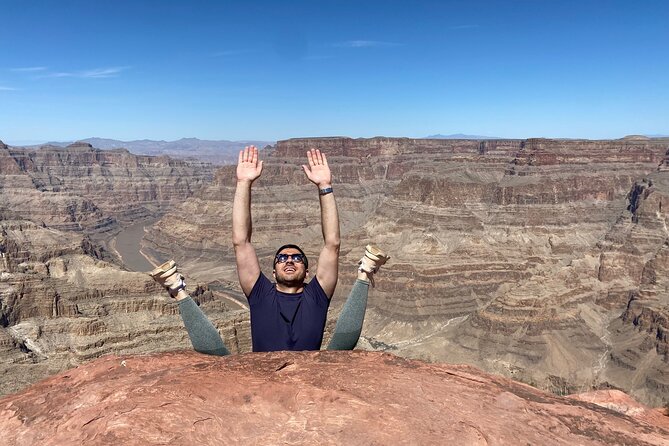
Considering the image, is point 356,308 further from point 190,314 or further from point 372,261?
point 190,314

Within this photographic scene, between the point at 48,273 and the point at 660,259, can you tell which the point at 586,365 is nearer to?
the point at 660,259

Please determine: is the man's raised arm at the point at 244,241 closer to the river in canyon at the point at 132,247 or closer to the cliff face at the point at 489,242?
the cliff face at the point at 489,242

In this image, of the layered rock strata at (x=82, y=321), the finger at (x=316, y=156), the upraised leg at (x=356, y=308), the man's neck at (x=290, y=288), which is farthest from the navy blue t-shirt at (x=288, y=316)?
the layered rock strata at (x=82, y=321)

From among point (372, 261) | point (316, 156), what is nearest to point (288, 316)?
point (372, 261)

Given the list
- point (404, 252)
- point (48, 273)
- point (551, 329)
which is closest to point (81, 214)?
point (48, 273)

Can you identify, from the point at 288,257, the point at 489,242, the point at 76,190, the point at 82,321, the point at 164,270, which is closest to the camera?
the point at 164,270
